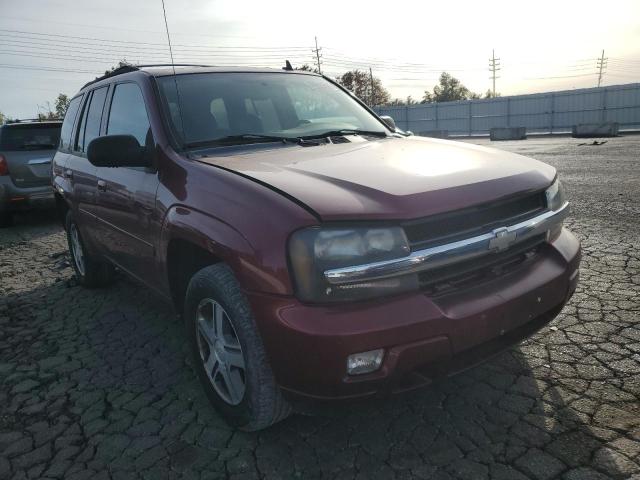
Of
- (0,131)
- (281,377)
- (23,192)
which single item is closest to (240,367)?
(281,377)

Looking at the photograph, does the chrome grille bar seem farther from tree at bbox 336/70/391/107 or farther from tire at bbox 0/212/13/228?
tree at bbox 336/70/391/107

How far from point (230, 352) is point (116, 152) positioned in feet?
4.20

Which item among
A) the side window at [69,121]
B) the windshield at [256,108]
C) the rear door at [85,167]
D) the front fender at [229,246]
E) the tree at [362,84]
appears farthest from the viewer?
the tree at [362,84]

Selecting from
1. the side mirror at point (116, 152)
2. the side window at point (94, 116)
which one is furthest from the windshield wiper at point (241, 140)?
the side window at point (94, 116)

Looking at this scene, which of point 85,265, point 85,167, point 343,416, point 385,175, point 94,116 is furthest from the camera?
point 85,265

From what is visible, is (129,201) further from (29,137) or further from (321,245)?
(29,137)

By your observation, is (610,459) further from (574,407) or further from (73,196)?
(73,196)

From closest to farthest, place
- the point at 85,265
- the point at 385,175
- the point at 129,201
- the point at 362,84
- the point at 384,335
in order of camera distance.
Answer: the point at 384,335 < the point at 385,175 < the point at 129,201 < the point at 85,265 < the point at 362,84

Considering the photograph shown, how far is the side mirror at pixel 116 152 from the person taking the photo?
2.71 m

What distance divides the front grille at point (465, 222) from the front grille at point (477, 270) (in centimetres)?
12

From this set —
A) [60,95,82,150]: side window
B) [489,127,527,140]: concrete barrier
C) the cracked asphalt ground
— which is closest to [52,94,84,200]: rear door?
[60,95,82,150]: side window

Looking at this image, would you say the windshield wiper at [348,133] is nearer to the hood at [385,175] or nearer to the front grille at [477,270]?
the hood at [385,175]

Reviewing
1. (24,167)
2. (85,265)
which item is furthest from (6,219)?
(85,265)

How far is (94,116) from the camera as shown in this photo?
4191 mm
